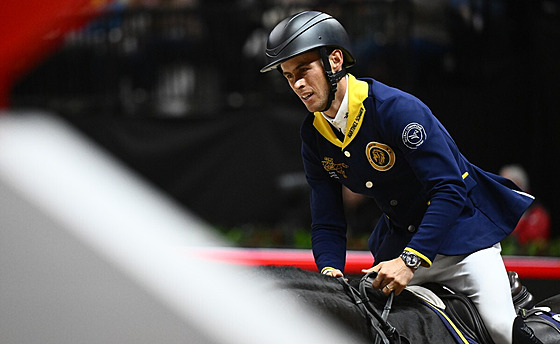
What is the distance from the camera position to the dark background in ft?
23.0

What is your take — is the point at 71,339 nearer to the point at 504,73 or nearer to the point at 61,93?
the point at 504,73

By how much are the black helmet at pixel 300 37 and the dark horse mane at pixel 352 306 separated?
0.66 metres

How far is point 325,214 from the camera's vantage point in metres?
2.80

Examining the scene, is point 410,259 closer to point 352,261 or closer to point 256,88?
Result: point 352,261

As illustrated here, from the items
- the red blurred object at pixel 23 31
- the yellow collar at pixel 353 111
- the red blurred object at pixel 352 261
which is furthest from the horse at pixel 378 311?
the red blurred object at pixel 352 261

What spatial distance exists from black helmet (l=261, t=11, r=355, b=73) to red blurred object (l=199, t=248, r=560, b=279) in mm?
1620

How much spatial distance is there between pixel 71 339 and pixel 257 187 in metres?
6.76

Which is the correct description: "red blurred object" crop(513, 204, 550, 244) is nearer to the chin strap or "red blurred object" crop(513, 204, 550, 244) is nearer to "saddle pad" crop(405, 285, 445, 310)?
"saddle pad" crop(405, 285, 445, 310)

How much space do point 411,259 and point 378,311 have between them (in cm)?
20

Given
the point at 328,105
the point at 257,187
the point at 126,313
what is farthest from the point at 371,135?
the point at 257,187

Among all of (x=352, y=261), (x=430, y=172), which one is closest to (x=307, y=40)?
(x=430, y=172)

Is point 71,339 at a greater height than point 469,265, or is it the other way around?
point 71,339

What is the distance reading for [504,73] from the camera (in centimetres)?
710

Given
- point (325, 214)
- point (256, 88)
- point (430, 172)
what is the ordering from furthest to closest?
1. point (256, 88)
2. point (325, 214)
3. point (430, 172)
